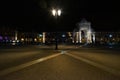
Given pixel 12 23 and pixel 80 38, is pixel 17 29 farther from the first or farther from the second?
pixel 80 38

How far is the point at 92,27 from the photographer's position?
5276 inches

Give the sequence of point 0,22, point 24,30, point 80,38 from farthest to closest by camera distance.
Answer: point 24,30 < point 80,38 < point 0,22

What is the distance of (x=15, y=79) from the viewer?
1078 cm

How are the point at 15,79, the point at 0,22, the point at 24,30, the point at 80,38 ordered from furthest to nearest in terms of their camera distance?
the point at 24,30
the point at 80,38
the point at 0,22
the point at 15,79

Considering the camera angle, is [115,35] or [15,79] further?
[115,35]

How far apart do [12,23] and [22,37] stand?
15707 millimetres

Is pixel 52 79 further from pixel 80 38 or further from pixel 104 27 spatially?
pixel 104 27

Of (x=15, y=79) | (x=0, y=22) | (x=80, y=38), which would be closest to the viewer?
(x=15, y=79)

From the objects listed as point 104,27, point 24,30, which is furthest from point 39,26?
point 104,27

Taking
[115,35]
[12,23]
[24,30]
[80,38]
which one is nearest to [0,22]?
[12,23]

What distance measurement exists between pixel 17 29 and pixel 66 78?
116419 mm

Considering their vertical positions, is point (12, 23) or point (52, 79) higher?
point (12, 23)

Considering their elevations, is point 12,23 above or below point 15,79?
above

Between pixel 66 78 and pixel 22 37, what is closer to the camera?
pixel 66 78
